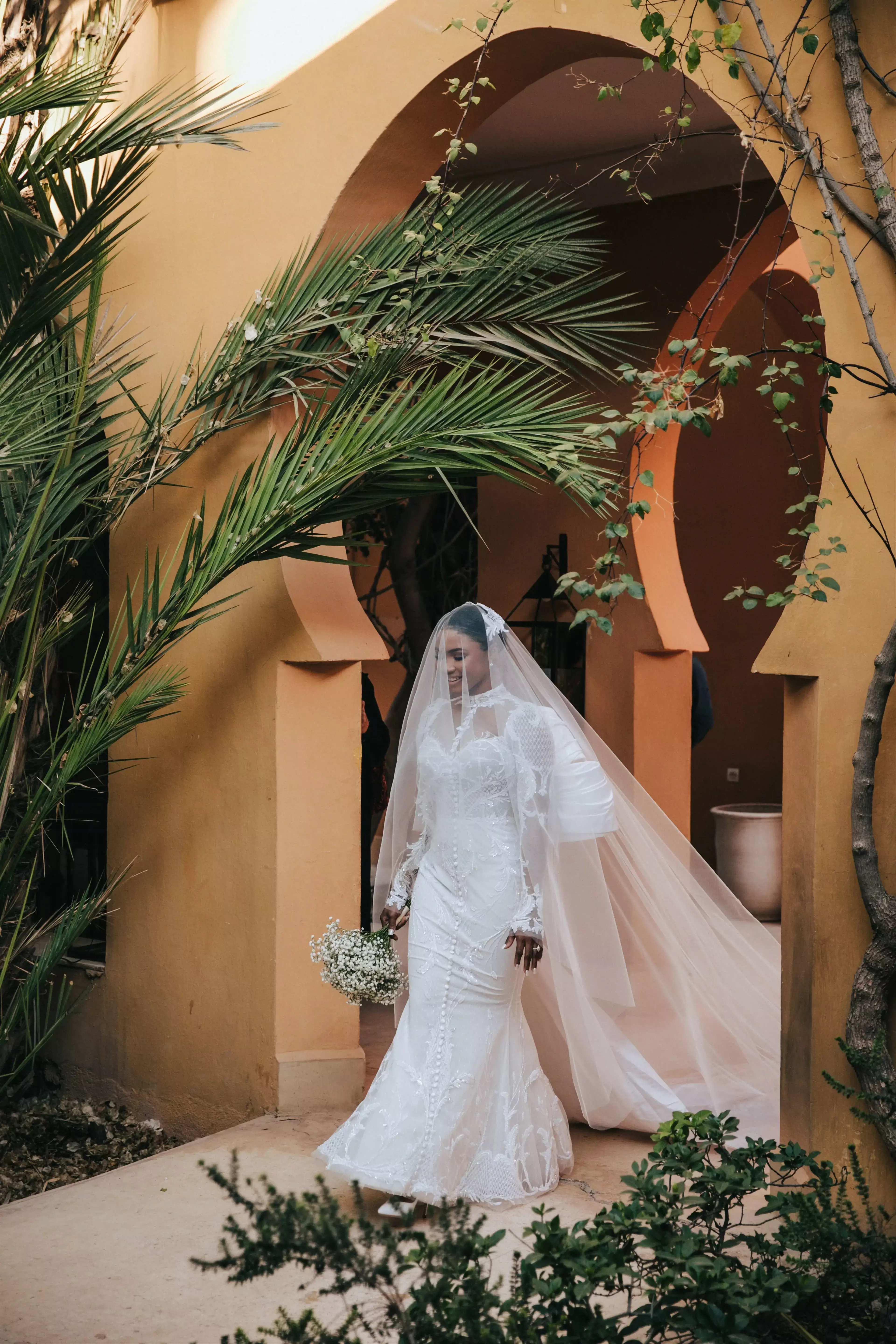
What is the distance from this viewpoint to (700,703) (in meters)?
8.17

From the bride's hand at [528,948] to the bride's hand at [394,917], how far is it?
55 centimetres

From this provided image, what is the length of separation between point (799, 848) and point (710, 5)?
2.57 m

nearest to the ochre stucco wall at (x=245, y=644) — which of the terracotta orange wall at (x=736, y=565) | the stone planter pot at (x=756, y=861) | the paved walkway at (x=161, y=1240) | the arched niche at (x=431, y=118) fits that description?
the arched niche at (x=431, y=118)

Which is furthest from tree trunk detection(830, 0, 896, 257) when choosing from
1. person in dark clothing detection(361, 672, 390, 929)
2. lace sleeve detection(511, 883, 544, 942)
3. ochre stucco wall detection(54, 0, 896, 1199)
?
person in dark clothing detection(361, 672, 390, 929)

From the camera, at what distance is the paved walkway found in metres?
3.87

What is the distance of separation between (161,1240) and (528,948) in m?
1.59

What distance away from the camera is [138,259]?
6.11m

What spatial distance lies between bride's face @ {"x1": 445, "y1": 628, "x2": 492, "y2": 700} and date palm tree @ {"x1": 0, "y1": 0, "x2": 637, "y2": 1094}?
2.00ft

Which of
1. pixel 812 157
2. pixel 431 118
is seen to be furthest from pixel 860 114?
pixel 431 118

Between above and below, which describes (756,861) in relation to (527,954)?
below

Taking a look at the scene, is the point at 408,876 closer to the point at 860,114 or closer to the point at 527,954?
the point at 527,954

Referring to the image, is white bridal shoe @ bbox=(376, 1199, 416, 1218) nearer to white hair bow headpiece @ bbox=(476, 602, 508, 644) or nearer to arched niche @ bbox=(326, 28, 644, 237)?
white hair bow headpiece @ bbox=(476, 602, 508, 644)

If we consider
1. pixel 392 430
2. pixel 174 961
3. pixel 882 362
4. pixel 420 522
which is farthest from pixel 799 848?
pixel 420 522

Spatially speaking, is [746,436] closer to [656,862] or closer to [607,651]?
[607,651]
